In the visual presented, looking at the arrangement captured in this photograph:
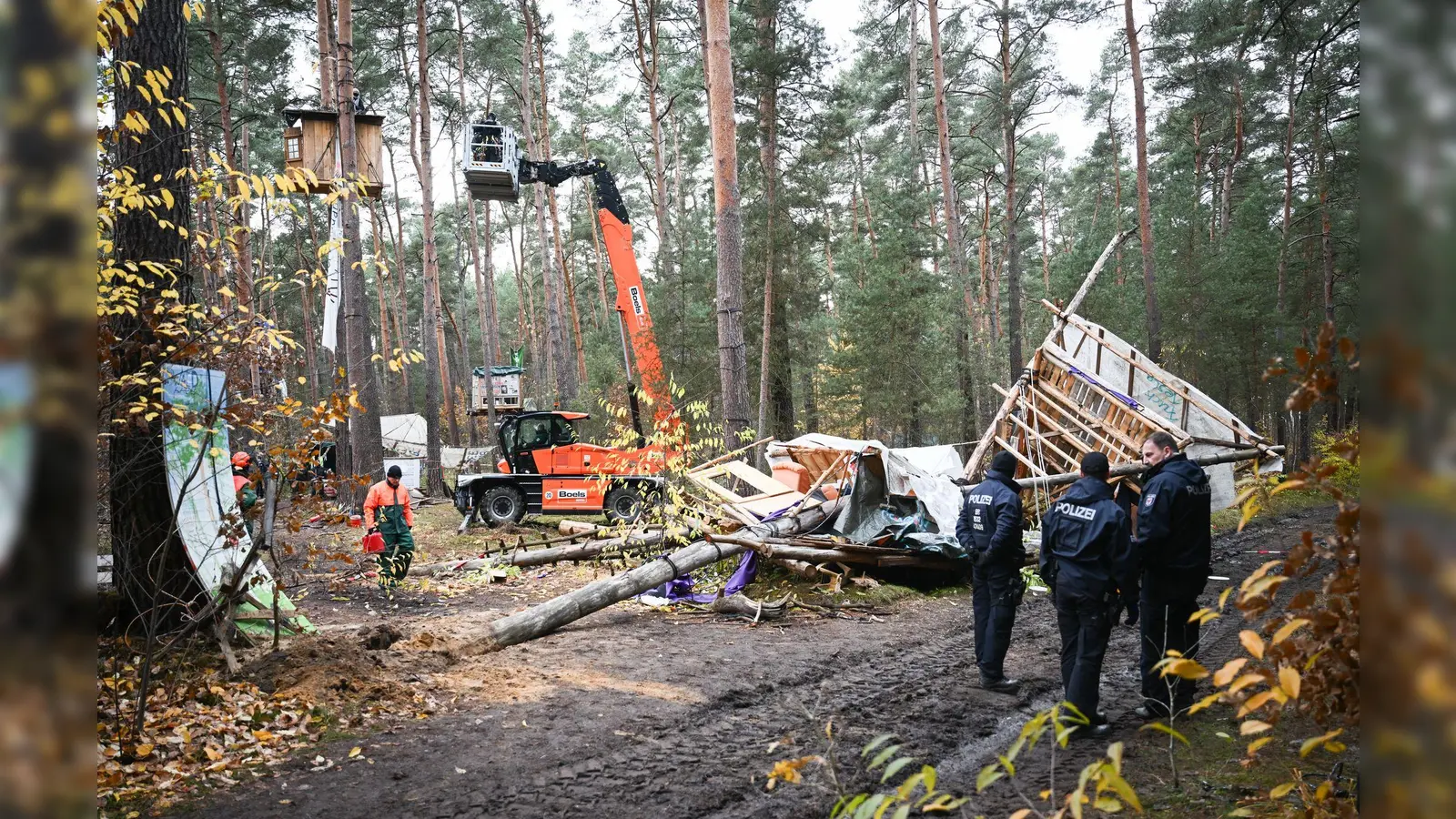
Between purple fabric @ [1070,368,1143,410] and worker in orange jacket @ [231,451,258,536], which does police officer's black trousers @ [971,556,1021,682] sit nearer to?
worker in orange jacket @ [231,451,258,536]

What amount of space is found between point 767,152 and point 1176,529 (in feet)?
51.6

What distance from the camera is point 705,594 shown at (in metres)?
9.73

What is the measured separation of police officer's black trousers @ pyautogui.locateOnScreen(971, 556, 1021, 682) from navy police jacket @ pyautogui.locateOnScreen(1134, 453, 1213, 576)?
1077 mm

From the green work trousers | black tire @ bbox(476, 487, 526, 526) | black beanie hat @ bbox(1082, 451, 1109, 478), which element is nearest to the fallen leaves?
the green work trousers

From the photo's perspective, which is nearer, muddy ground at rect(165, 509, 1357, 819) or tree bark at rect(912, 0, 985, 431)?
muddy ground at rect(165, 509, 1357, 819)

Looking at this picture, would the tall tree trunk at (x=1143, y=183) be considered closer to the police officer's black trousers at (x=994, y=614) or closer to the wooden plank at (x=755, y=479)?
the wooden plank at (x=755, y=479)

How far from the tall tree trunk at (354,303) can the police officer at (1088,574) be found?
11.9 m

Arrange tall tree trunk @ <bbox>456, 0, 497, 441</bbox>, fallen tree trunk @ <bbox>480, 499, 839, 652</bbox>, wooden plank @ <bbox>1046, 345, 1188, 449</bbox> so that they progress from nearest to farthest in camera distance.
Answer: fallen tree trunk @ <bbox>480, 499, 839, 652</bbox>
wooden plank @ <bbox>1046, 345, 1188, 449</bbox>
tall tree trunk @ <bbox>456, 0, 497, 441</bbox>

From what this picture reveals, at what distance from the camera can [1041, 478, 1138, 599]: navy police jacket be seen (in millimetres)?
5504

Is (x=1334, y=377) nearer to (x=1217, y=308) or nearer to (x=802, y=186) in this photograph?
(x=802, y=186)

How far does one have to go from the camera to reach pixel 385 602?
10148 mm

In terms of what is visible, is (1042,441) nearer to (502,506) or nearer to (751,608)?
(751,608)

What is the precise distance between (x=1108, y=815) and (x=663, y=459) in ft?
21.6
